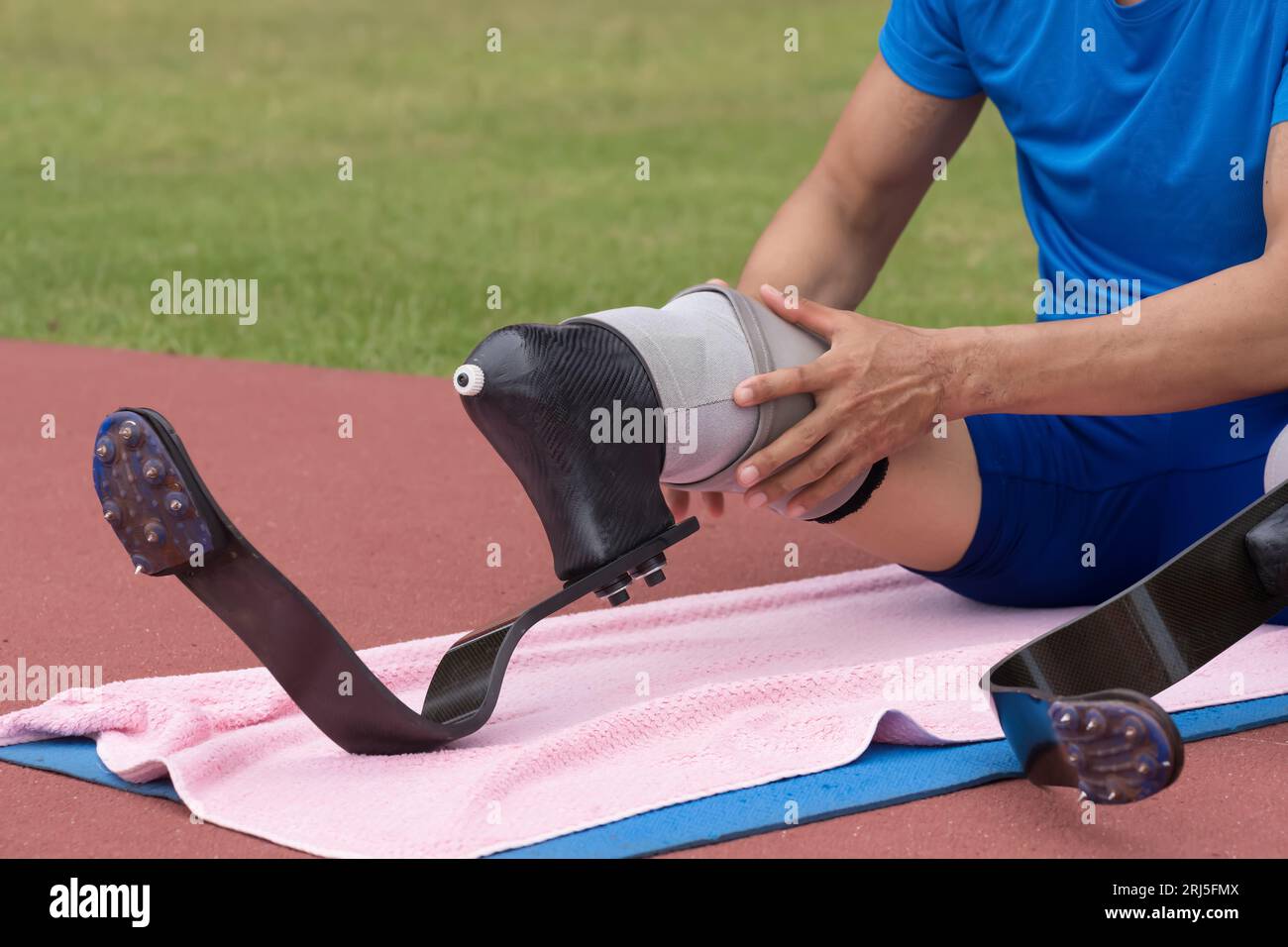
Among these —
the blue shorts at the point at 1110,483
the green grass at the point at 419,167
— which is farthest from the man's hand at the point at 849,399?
the green grass at the point at 419,167

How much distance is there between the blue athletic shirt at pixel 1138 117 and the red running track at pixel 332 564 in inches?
22.8

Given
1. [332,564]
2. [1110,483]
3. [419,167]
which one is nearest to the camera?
[1110,483]

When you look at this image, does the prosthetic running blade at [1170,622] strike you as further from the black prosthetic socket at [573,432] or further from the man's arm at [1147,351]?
the black prosthetic socket at [573,432]

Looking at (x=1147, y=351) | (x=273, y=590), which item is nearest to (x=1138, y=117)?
(x=1147, y=351)

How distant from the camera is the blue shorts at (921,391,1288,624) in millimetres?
1944

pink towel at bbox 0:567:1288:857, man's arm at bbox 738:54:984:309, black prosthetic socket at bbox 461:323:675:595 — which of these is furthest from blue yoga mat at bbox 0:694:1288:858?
man's arm at bbox 738:54:984:309

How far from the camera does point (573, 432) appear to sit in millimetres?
1647

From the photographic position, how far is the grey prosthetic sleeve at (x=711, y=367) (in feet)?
5.53

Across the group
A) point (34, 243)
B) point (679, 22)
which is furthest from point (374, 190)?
point (679, 22)

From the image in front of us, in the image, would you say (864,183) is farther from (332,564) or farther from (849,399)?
(332,564)

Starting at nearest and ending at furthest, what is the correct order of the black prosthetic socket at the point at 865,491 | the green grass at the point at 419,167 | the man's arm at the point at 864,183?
1. the black prosthetic socket at the point at 865,491
2. the man's arm at the point at 864,183
3. the green grass at the point at 419,167

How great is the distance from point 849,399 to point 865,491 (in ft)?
0.53

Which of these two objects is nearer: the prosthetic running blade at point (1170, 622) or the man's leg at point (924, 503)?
the prosthetic running blade at point (1170, 622)

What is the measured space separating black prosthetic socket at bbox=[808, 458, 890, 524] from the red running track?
0.35 metres
